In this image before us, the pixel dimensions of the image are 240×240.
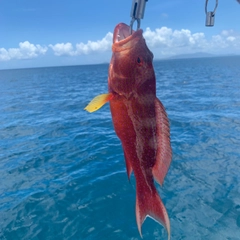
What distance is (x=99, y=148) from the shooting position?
12602mm

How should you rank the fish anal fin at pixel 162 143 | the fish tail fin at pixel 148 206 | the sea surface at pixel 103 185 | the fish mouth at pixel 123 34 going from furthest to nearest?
the sea surface at pixel 103 185 < the fish tail fin at pixel 148 206 < the fish anal fin at pixel 162 143 < the fish mouth at pixel 123 34

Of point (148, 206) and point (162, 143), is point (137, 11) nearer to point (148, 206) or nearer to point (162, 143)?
point (162, 143)

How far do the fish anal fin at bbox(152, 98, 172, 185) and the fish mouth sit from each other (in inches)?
28.0

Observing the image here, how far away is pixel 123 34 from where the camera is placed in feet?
8.14

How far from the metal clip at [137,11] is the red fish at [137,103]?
14 centimetres

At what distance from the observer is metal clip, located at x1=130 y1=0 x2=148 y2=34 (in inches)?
98.3

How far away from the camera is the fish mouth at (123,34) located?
2.40 m

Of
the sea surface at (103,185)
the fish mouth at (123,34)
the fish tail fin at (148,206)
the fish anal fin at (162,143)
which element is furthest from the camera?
the sea surface at (103,185)

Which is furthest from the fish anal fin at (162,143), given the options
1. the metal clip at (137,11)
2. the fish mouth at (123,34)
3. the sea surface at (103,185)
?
the sea surface at (103,185)

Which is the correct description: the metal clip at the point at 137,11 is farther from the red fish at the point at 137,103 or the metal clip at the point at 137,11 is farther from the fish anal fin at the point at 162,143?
the fish anal fin at the point at 162,143

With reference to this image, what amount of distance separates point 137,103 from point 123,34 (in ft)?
2.50

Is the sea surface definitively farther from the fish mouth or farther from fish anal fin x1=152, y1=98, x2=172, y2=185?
the fish mouth

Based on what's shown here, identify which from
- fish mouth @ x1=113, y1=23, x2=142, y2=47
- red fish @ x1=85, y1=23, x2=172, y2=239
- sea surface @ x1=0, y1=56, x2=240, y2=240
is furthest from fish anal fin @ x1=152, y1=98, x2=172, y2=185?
sea surface @ x1=0, y1=56, x2=240, y2=240

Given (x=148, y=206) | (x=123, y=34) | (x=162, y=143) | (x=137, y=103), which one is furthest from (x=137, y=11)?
(x=148, y=206)
